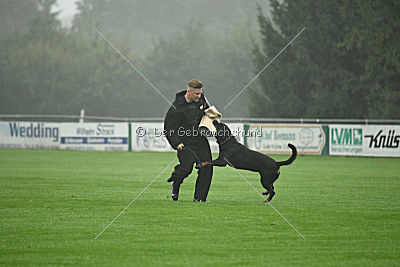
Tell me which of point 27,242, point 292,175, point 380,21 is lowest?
point 292,175

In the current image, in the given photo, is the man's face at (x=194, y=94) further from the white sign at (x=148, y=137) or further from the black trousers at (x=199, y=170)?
the white sign at (x=148, y=137)

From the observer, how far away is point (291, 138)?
29.6 m

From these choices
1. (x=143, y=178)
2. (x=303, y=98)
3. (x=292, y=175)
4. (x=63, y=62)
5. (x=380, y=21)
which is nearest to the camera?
(x=143, y=178)

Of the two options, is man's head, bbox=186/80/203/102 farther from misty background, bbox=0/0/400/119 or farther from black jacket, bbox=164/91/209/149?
misty background, bbox=0/0/400/119

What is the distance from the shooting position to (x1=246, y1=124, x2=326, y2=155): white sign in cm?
2952

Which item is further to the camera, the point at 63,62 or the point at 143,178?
the point at 63,62

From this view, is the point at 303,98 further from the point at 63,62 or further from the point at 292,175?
the point at 63,62

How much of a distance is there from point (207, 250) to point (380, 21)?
96.3 feet

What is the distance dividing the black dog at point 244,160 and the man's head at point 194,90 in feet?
1.74

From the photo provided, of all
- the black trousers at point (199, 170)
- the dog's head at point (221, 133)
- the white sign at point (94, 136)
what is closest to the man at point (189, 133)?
the black trousers at point (199, 170)

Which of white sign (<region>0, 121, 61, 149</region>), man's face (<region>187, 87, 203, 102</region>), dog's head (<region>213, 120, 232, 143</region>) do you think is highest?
man's face (<region>187, 87, 203, 102</region>)

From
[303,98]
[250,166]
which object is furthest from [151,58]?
[250,166]

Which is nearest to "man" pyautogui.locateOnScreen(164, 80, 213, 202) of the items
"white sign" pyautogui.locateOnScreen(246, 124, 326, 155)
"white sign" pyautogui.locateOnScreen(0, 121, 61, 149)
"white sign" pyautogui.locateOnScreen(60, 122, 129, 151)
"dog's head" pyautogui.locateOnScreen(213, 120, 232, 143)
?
"dog's head" pyautogui.locateOnScreen(213, 120, 232, 143)

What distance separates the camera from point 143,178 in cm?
1800
